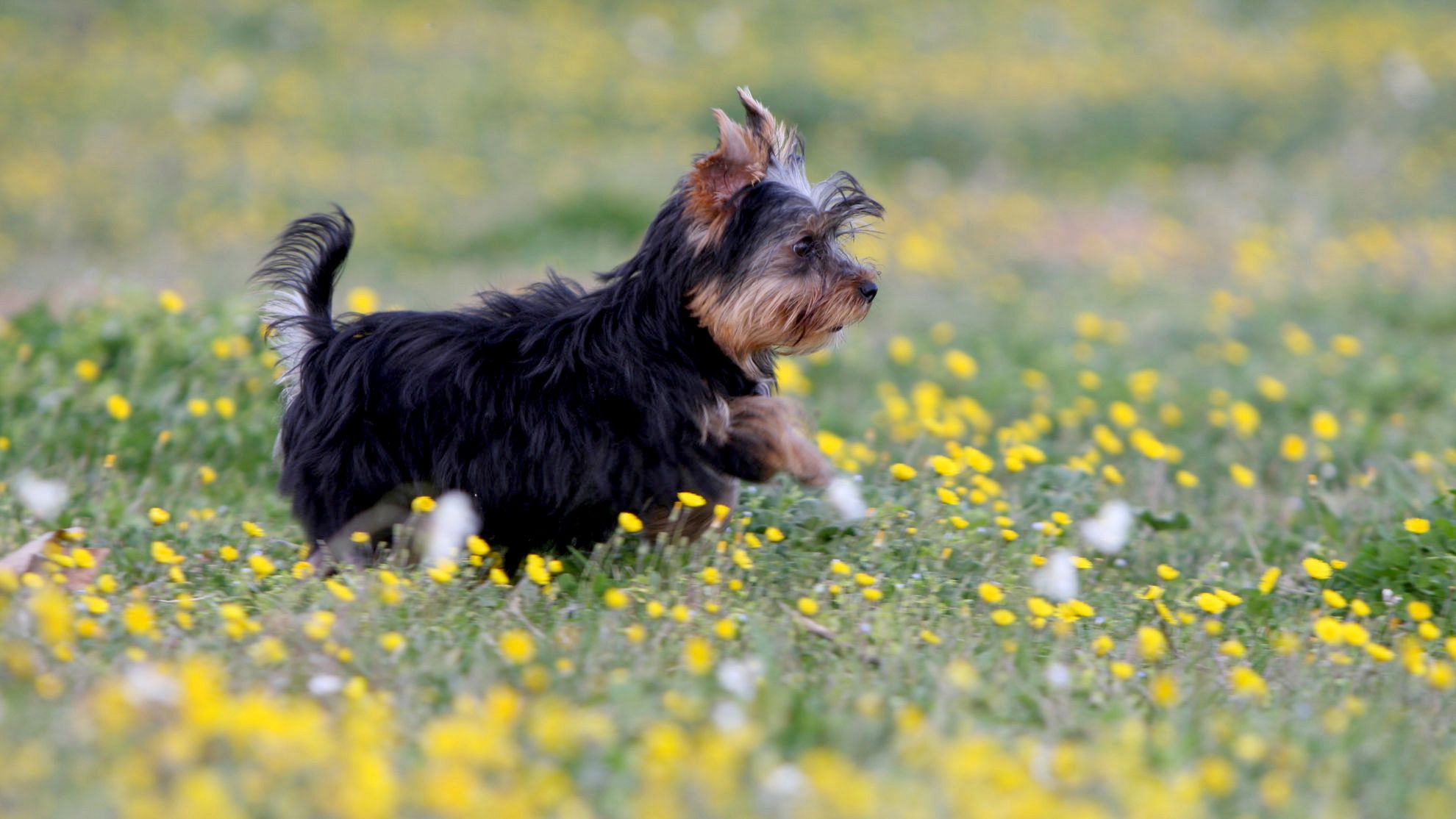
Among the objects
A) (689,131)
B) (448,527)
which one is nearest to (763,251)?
(448,527)

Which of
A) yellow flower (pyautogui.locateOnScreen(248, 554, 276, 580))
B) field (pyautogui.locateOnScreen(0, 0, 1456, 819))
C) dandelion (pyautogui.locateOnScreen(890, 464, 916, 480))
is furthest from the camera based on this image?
dandelion (pyautogui.locateOnScreen(890, 464, 916, 480))

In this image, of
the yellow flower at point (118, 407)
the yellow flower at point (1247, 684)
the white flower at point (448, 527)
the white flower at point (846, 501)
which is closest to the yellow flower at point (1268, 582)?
the yellow flower at point (1247, 684)

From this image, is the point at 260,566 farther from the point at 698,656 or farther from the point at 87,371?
the point at 87,371

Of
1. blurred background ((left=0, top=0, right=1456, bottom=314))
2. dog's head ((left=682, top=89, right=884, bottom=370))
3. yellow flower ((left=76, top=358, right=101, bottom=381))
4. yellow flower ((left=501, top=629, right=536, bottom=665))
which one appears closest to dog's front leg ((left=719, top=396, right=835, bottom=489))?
dog's head ((left=682, top=89, right=884, bottom=370))

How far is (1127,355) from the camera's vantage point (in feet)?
25.3

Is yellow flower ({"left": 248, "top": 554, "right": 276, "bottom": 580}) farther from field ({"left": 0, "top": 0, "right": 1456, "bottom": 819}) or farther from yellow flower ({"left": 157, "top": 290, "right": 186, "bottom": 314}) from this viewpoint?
yellow flower ({"left": 157, "top": 290, "right": 186, "bottom": 314})

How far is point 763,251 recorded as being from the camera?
13.3 feet

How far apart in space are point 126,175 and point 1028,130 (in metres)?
8.42

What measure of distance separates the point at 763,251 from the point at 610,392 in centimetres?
62

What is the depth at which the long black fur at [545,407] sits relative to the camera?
12.9 feet

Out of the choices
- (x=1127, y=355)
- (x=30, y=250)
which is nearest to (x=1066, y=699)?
(x=1127, y=355)

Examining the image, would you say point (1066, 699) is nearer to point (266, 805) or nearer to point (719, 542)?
point (719, 542)

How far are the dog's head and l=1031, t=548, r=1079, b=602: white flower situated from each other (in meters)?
0.95

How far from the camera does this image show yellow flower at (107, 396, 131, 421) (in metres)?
5.24
